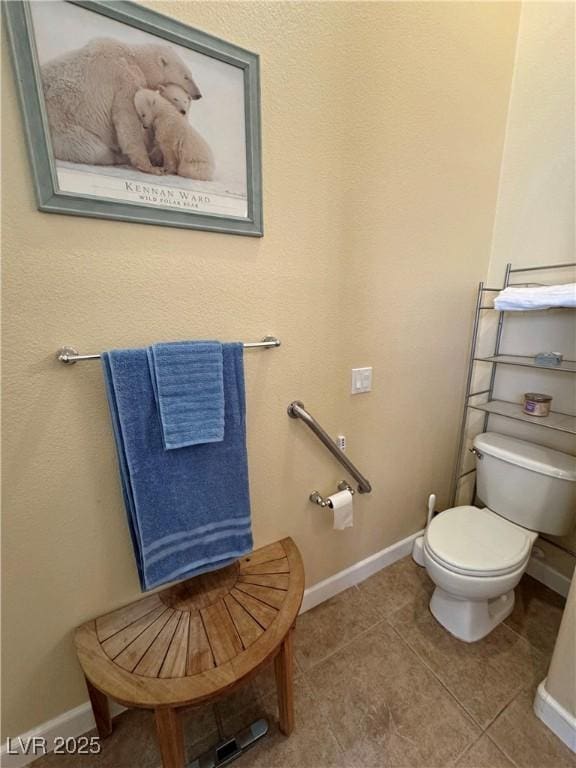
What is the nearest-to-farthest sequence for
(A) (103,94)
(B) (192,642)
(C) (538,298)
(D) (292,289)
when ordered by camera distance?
(A) (103,94), (B) (192,642), (D) (292,289), (C) (538,298)

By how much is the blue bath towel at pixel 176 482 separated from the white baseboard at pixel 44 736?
1.73 feet

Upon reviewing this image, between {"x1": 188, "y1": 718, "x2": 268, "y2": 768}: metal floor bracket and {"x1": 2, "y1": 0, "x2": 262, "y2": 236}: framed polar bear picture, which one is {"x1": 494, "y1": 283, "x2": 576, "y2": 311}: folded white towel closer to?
{"x1": 2, "y1": 0, "x2": 262, "y2": 236}: framed polar bear picture

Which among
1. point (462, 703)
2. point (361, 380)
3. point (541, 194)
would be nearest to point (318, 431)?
point (361, 380)

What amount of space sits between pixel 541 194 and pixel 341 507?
162 centimetres

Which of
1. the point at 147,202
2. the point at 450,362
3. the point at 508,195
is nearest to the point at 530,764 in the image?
the point at 450,362

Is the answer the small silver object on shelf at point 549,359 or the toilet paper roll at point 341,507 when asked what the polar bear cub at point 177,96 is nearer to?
the toilet paper roll at point 341,507

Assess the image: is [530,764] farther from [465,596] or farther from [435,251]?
[435,251]

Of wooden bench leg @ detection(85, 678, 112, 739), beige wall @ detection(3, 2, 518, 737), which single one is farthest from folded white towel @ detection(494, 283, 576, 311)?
wooden bench leg @ detection(85, 678, 112, 739)

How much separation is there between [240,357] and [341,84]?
3.05 ft

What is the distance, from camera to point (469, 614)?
127 cm

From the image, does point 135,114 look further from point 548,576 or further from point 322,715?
point 548,576

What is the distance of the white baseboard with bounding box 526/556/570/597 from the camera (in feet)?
4.83

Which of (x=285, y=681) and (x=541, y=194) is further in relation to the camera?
(x=541, y=194)

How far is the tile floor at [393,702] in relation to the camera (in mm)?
953
